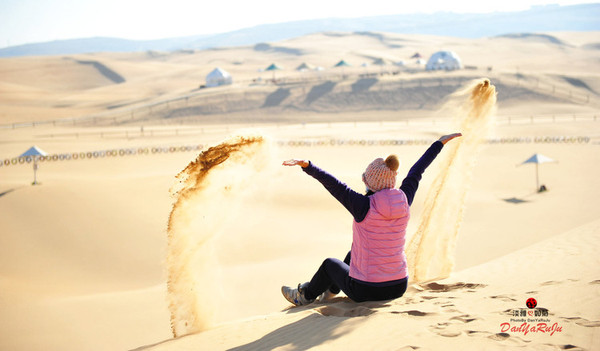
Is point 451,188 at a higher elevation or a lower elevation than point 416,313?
higher

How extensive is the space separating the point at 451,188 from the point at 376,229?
3.41 metres

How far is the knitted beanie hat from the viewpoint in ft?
16.0

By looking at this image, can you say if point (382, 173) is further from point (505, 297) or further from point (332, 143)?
point (332, 143)

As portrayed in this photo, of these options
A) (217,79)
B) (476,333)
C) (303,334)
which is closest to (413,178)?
(476,333)

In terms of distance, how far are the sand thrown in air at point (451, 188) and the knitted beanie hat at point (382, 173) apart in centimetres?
247

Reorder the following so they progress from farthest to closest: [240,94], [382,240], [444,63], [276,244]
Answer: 1. [444,63]
2. [240,94]
3. [276,244]
4. [382,240]

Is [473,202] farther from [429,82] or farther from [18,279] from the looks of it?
[429,82]

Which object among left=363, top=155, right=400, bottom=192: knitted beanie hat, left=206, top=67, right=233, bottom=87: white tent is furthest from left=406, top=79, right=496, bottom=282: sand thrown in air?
left=206, top=67, right=233, bottom=87: white tent

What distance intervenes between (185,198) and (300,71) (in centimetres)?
8118

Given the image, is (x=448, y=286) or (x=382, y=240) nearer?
(x=382, y=240)

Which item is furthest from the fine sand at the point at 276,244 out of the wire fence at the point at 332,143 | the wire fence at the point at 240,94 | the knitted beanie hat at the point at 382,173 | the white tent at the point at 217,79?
the white tent at the point at 217,79

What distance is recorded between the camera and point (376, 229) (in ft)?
16.1

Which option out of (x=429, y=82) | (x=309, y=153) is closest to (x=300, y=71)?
(x=429, y=82)

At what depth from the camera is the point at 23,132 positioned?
46.9 meters
